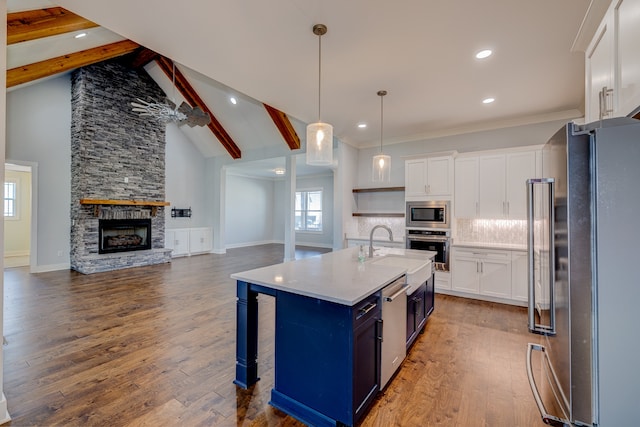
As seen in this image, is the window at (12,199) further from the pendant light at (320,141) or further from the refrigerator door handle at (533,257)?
the refrigerator door handle at (533,257)

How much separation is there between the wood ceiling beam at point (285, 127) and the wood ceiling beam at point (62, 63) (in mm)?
3018

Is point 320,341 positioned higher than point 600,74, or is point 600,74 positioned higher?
point 600,74

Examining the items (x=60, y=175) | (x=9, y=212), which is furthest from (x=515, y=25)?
(x=9, y=212)

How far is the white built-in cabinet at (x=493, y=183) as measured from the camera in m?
4.25

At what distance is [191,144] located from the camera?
876cm

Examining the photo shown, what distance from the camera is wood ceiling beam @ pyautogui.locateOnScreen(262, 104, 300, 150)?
6.43 m

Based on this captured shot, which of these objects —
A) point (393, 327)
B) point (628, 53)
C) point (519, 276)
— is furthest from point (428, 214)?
point (628, 53)

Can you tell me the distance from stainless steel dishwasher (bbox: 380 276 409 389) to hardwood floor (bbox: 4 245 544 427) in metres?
0.18

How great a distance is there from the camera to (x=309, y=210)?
36.9 feet

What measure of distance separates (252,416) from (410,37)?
3529mm

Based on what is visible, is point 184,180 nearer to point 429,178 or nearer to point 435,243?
point 429,178

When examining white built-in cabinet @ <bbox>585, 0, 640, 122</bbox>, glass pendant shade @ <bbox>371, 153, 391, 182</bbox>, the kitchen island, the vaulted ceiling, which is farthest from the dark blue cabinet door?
the vaulted ceiling

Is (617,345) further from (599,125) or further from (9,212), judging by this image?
(9,212)

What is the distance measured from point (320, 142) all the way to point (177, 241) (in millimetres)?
6946
